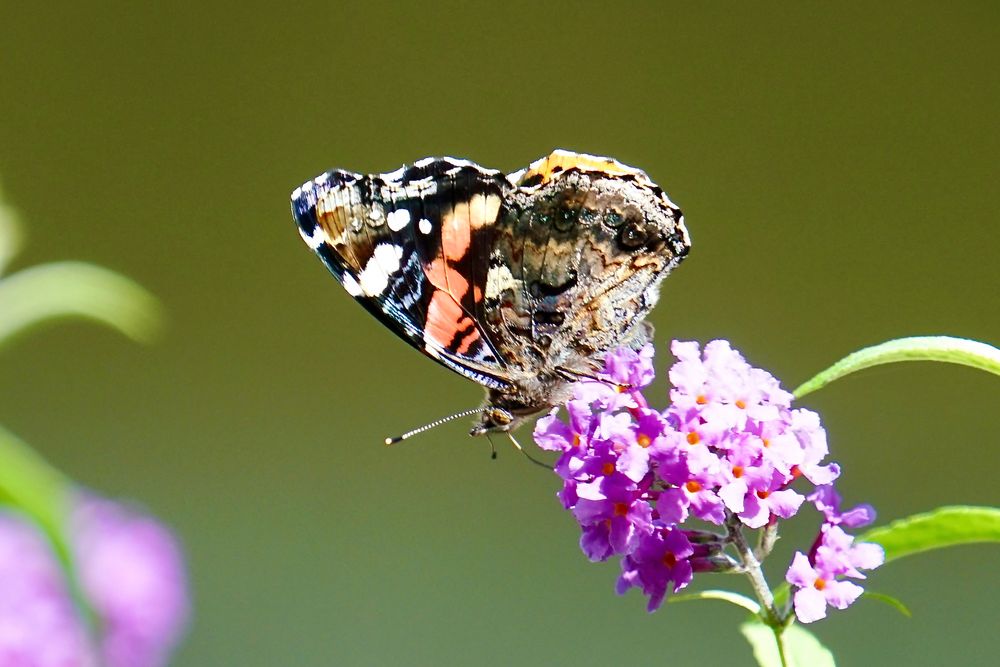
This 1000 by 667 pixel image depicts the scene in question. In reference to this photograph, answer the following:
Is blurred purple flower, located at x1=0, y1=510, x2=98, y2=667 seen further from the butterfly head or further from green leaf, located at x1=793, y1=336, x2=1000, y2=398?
green leaf, located at x1=793, y1=336, x2=1000, y2=398

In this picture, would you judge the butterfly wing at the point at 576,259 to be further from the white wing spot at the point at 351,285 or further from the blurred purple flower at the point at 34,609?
the blurred purple flower at the point at 34,609

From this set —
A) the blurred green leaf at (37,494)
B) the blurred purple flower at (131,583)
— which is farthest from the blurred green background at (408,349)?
the blurred green leaf at (37,494)

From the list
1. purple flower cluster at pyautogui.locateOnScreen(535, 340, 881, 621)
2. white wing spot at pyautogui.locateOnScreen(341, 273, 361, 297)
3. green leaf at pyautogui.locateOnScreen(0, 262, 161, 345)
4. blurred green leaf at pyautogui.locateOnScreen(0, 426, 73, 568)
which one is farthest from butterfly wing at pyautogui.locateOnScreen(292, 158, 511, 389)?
blurred green leaf at pyautogui.locateOnScreen(0, 426, 73, 568)

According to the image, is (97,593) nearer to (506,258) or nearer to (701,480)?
(506,258)

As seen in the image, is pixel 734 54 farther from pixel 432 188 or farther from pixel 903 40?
pixel 432 188

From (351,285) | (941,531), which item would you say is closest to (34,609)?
(351,285)

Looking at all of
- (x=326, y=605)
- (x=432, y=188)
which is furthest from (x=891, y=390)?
(x=432, y=188)
